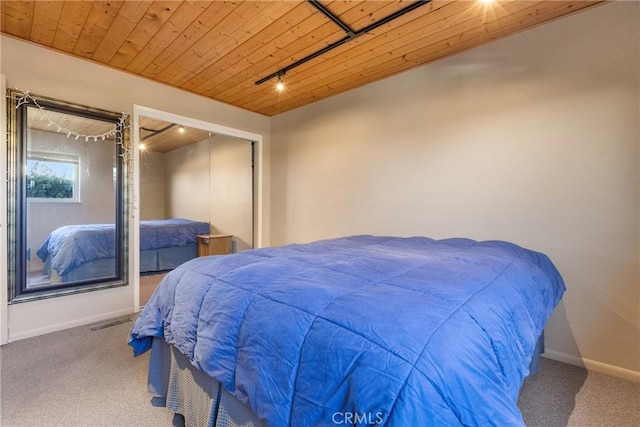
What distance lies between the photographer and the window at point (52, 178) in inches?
96.5

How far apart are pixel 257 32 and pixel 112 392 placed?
2.73 m

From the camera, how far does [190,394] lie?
1.39 meters

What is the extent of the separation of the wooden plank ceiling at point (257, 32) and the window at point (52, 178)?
99 centimetres

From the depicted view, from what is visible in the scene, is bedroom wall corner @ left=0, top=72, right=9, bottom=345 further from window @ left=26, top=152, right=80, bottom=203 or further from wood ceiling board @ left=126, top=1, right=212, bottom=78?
wood ceiling board @ left=126, top=1, right=212, bottom=78

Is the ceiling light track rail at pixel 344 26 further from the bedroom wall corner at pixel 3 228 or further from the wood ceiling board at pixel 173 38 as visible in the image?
the bedroom wall corner at pixel 3 228

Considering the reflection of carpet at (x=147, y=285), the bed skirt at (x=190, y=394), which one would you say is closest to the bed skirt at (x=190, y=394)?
the bed skirt at (x=190, y=394)

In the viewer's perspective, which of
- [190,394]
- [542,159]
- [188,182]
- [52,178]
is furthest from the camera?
[188,182]

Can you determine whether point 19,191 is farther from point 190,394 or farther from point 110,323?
point 190,394

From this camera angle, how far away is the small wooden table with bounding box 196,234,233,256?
430cm

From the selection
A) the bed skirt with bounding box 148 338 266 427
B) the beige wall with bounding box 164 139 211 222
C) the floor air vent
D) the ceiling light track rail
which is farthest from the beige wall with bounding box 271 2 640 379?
the floor air vent

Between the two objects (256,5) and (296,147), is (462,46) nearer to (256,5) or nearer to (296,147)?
(256,5)

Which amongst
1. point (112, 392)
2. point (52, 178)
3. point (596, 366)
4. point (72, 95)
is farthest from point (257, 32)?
point (596, 366)

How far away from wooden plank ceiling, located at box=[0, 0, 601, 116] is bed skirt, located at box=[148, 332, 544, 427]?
229 cm

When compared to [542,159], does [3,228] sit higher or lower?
lower
